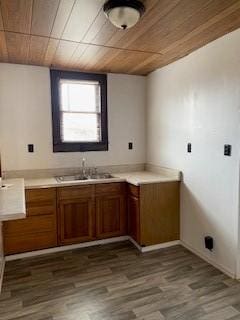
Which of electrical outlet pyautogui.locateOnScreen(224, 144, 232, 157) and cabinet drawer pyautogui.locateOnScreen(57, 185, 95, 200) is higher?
electrical outlet pyautogui.locateOnScreen(224, 144, 232, 157)

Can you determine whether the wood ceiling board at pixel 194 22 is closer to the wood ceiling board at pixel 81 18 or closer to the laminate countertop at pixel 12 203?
the wood ceiling board at pixel 81 18

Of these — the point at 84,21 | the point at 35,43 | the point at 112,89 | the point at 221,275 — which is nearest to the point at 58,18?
the point at 84,21

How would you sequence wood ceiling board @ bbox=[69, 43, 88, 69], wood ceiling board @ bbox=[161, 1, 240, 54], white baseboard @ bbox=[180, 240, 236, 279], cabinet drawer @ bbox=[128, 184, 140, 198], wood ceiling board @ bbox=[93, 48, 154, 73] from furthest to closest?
cabinet drawer @ bbox=[128, 184, 140, 198] → wood ceiling board @ bbox=[93, 48, 154, 73] → wood ceiling board @ bbox=[69, 43, 88, 69] → white baseboard @ bbox=[180, 240, 236, 279] → wood ceiling board @ bbox=[161, 1, 240, 54]

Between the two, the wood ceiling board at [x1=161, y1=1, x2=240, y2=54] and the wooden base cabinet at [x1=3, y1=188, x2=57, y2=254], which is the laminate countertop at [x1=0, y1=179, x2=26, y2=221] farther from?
the wood ceiling board at [x1=161, y1=1, x2=240, y2=54]

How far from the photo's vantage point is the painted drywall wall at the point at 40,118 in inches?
123

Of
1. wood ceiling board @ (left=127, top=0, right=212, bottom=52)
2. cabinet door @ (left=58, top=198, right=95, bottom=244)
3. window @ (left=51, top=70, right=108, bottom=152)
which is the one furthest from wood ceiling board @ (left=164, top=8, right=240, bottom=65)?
cabinet door @ (left=58, top=198, right=95, bottom=244)

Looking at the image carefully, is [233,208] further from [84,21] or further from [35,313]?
[84,21]

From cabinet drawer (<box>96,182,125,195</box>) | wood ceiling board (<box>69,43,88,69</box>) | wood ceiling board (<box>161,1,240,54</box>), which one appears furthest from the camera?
cabinet drawer (<box>96,182,125,195</box>)

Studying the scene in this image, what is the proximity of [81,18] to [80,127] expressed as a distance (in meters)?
1.73

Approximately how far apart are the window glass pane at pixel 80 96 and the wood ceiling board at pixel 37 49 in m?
0.47

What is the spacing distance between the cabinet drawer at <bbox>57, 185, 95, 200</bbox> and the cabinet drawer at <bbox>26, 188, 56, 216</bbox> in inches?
3.6

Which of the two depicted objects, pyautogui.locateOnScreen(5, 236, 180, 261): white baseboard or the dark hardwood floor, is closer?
the dark hardwood floor

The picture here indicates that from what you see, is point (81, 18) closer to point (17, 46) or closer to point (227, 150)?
point (17, 46)

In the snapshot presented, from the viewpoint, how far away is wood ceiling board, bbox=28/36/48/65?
236 centimetres
